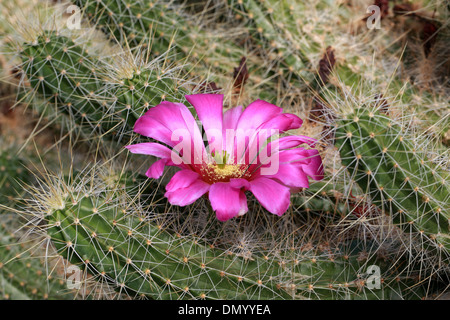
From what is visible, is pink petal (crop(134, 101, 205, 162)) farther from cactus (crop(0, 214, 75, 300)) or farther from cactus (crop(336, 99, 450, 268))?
cactus (crop(0, 214, 75, 300))

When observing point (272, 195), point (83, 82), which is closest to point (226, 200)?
point (272, 195)

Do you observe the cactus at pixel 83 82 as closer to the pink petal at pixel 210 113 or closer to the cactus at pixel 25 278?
the pink petal at pixel 210 113

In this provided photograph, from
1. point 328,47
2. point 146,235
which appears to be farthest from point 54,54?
point 328,47

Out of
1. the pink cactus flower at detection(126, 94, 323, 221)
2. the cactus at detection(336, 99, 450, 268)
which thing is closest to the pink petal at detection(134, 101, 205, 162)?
the pink cactus flower at detection(126, 94, 323, 221)

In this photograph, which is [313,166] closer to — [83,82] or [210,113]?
[210,113]

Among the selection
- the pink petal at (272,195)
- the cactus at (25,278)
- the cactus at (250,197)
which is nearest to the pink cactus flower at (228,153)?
the pink petal at (272,195)

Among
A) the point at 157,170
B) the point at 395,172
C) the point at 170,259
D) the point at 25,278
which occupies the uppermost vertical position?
the point at 157,170
